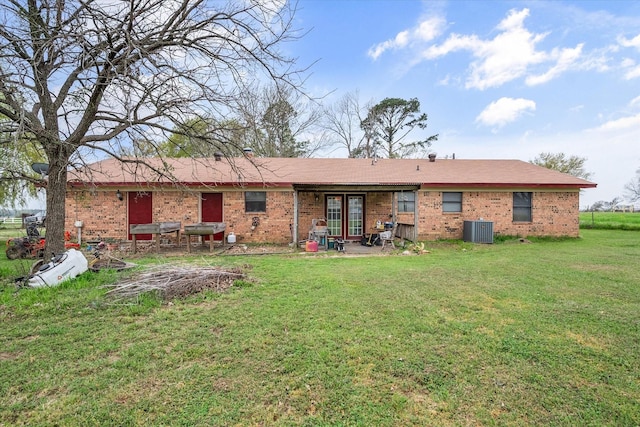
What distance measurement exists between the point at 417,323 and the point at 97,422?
11.2 ft

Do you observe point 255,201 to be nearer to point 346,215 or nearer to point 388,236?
point 346,215

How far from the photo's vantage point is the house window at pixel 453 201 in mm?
13281

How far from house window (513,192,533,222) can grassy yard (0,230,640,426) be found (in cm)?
804

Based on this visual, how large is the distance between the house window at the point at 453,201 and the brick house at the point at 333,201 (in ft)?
0.15

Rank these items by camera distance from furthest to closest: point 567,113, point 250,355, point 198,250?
point 567,113
point 198,250
point 250,355

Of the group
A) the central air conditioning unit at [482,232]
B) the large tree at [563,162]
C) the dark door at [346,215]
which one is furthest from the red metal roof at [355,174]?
the large tree at [563,162]

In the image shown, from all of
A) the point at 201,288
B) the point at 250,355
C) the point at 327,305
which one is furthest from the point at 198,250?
the point at 250,355

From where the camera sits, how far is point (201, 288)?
17.9ft

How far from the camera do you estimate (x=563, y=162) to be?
90.2 ft

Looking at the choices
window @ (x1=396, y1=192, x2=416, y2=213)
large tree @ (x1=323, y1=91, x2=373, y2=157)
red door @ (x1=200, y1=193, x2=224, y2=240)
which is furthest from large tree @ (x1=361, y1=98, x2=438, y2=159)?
red door @ (x1=200, y1=193, x2=224, y2=240)

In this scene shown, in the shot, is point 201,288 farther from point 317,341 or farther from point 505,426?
point 505,426

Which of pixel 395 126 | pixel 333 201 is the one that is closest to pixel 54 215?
pixel 333 201

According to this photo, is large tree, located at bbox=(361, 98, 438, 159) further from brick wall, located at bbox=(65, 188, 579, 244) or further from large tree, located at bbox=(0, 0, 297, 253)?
large tree, located at bbox=(0, 0, 297, 253)

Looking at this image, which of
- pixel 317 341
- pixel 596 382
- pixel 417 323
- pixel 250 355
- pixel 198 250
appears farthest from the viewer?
pixel 198 250
